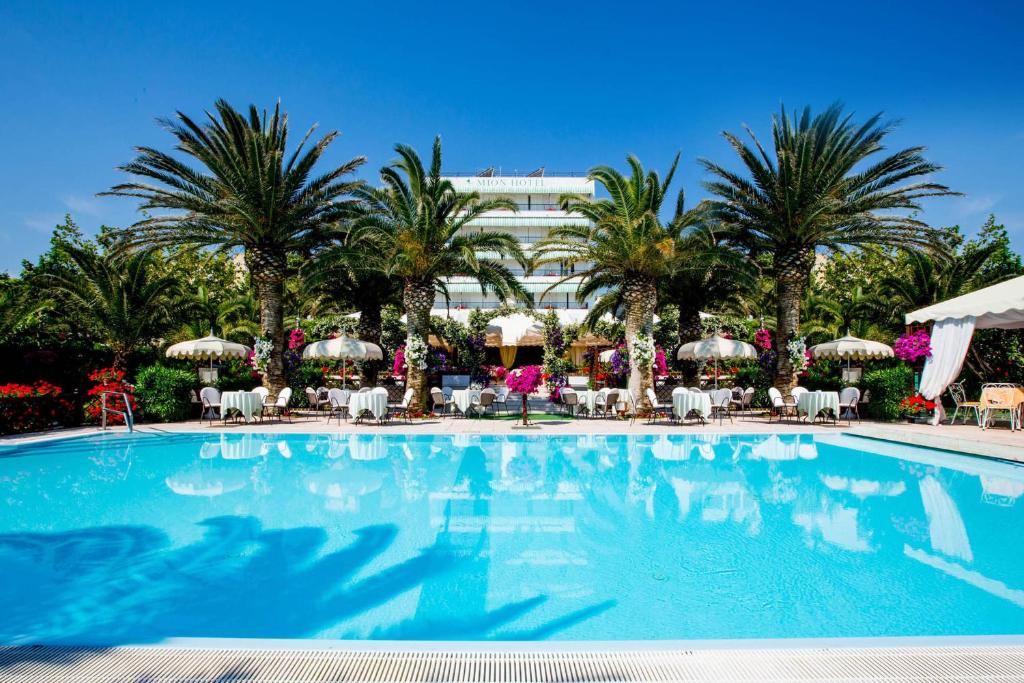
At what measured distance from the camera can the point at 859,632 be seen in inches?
151

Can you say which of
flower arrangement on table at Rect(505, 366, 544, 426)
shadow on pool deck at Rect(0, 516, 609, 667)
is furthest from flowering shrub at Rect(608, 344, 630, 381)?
shadow on pool deck at Rect(0, 516, 609, 667)

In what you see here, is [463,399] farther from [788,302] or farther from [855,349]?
[855,349]

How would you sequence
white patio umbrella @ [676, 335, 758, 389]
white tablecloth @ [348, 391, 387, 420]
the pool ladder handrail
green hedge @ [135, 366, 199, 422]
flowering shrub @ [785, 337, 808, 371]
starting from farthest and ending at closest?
white patio umbrella @ [676, 335, 758, 389]
flowering shrub @ [785, 337, 808, 371]
green hedge @ [135, 366, 199, 422]
white tablecloth @ [348, 391, 387, 420]
the pool ladder handrail

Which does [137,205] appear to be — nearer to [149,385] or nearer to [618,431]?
[149,385]

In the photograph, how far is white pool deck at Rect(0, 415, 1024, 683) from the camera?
2.89 meters

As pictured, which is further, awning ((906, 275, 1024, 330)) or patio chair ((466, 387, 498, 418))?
patio chair ((466, 387, 498, 418))

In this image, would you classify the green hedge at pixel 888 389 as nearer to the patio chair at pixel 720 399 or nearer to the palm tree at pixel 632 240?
the patio chair at pixel 720 399

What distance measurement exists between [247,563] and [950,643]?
5.65m

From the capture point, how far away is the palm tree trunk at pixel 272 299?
53.6 ft

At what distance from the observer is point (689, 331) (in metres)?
20.3

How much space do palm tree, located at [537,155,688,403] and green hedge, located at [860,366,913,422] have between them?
6315mm

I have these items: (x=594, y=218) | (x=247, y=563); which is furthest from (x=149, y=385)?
(x=594, y=218)

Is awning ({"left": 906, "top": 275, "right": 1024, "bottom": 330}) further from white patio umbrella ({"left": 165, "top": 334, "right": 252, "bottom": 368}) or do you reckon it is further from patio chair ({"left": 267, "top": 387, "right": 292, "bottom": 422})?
white patio umbrella ({"left": 165, "top": 334, "right": 252, "bottom": 368})

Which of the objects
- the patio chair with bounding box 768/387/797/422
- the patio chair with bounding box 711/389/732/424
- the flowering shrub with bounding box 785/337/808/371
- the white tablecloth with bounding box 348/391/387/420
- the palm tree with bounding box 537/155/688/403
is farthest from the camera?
the flowering shrub with bounding box 785/337/808/371
